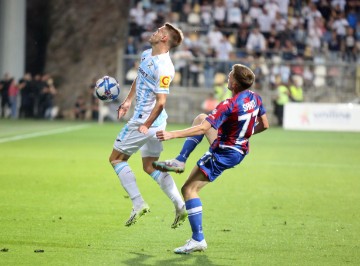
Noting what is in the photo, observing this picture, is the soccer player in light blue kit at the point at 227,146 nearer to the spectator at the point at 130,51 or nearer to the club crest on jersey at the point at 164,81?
the club crest on jersey at the point at 164,81

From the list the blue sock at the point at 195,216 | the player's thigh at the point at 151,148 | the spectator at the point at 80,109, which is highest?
the player's thigh at the point at 151,148

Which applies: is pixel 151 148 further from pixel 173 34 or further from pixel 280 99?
pixel 280 99

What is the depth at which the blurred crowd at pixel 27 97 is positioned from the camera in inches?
1510

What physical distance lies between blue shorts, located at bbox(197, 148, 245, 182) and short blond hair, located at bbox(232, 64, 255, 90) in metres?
0.69

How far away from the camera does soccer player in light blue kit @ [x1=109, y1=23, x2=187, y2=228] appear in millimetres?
10086

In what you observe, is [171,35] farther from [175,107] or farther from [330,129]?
[175,107]

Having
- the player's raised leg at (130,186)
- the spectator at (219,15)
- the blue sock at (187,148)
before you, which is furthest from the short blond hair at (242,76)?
the spectator at (219,15)

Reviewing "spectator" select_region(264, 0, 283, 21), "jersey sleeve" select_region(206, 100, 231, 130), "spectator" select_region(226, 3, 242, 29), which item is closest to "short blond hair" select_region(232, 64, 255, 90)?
"jersey sleeve" select_region(206, 100, 231, 130)

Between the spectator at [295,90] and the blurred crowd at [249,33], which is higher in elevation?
the blurred crowd at [249,33]

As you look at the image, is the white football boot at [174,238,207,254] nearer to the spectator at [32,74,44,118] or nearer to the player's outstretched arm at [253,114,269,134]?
the player's outstretched arm at [253,114,269,134]

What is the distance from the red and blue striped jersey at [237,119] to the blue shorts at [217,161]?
0.19 feet

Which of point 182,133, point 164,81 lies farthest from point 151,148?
point 182,133

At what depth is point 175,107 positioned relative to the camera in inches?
1505

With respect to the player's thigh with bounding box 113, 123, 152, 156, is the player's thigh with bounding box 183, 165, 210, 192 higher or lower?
lower
